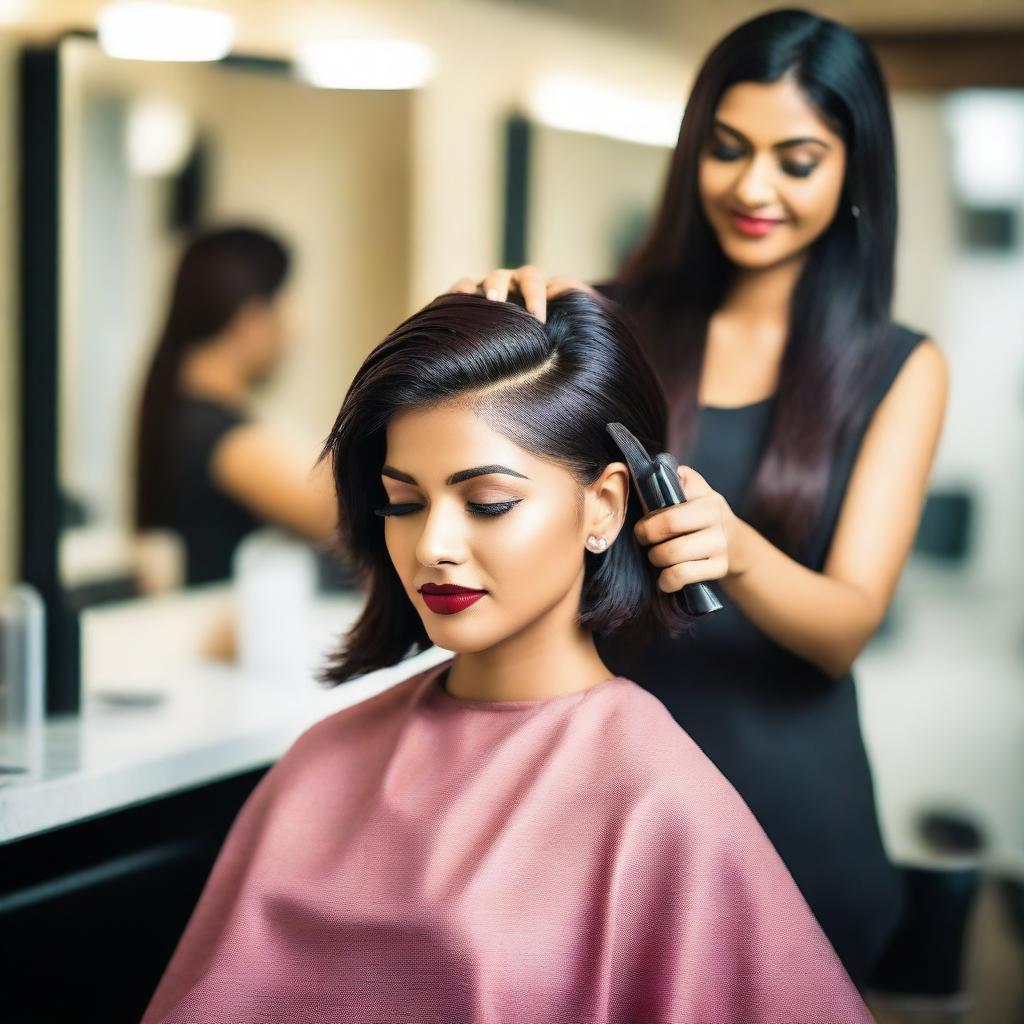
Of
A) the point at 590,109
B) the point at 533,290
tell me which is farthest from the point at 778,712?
the point at 590,109

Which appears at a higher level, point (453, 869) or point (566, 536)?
point (566, 536)

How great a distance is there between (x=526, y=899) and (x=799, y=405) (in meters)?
0.63

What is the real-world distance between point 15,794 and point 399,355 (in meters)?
0.68

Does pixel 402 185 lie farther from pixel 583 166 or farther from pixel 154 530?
pixel 154 530

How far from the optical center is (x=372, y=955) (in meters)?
1.23

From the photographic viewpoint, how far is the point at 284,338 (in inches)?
117

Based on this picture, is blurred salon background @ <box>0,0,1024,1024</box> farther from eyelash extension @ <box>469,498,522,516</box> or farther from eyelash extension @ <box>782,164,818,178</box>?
eyelash extension @ <box>782,164,818,178</box>

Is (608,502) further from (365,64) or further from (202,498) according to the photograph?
(365,64)

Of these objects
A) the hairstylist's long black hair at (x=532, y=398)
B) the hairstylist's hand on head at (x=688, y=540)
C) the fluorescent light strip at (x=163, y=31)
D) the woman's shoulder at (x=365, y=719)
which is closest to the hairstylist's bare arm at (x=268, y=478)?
the fluorescent light strip at (x=163, y=31)

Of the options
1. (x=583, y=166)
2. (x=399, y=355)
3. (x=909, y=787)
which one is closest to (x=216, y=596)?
(x=583, y=166)

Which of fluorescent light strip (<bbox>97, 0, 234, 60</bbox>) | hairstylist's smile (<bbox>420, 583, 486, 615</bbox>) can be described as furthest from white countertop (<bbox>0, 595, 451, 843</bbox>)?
fluorescent light strip (<bbox>97, 0, 234, 60</bbox>)

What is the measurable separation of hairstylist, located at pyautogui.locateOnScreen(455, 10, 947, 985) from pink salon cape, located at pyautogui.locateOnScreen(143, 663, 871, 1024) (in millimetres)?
211

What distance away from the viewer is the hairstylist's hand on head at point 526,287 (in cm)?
132

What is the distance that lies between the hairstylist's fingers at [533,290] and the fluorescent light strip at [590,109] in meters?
1.92
